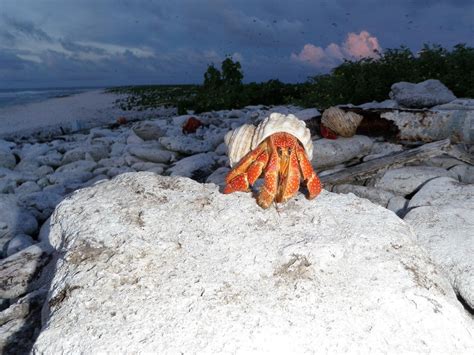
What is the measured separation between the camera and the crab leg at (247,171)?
3.00m

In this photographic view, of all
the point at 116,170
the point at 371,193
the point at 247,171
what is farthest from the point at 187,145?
the point at 247,171

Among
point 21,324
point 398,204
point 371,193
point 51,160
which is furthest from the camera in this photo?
point 51,160

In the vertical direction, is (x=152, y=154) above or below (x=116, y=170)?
above

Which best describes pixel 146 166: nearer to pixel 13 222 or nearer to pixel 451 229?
pixel 13 222

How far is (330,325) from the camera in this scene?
78.7 inches

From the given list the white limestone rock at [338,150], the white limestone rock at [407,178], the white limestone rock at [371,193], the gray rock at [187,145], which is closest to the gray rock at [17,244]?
the white limestone rock at [371,193]

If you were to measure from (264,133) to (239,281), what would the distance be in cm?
120

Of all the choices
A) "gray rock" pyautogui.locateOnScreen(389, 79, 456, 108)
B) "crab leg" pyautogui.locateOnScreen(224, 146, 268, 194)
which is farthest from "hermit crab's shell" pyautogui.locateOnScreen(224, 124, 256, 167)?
"gray rock" pyautogui.locateOnScreen(389, 79, 456, 108)

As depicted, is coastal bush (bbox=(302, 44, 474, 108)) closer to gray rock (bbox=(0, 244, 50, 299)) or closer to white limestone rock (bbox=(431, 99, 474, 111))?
white limestone rock (bbox=(431, 99, 474, 111))

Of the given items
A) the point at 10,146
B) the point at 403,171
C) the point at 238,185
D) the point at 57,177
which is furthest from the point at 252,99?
the point at 238,185

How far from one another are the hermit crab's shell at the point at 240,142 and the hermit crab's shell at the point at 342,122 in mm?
4201

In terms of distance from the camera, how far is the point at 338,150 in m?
6.87

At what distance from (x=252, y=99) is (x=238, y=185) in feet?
54.6

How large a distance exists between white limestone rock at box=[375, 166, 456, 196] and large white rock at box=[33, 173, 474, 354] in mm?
2861
